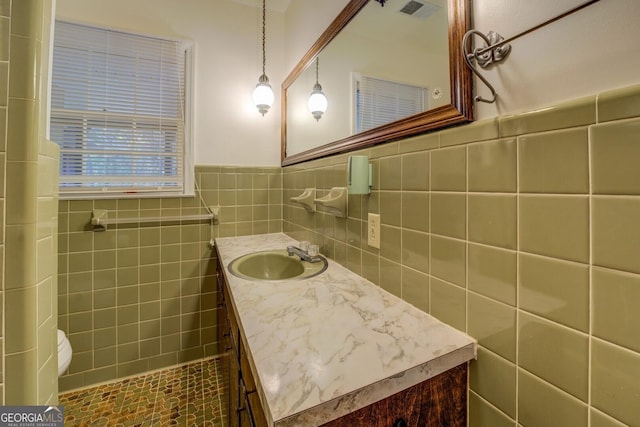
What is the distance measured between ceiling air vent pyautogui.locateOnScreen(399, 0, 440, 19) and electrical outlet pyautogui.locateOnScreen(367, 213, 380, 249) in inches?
25.9

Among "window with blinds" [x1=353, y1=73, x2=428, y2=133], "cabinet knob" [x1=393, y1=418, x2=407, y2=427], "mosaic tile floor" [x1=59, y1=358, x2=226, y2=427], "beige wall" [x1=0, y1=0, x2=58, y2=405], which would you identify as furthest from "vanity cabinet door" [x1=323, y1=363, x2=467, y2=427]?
"mosaic tile floor" [x1=59, y1=358, x2=226, y2=427]

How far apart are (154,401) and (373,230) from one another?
1.66 metres

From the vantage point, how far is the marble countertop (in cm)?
52

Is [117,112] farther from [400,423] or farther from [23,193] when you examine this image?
[400,423]

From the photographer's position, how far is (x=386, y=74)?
1021mm

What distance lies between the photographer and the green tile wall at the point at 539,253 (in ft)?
1.49

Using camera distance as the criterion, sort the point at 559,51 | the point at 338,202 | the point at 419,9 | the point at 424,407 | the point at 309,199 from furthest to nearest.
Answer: the point at 309,199 < the point at 338,202 < the point at 419,9 < the point at 424,407 < the point at 559,51

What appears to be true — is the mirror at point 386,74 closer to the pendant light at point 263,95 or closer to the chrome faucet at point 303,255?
the pendant light at point 263,95

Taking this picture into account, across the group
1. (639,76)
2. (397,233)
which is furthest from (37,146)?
(639,76)

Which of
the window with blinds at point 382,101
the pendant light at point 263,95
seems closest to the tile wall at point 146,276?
the pendant light at point 263,95

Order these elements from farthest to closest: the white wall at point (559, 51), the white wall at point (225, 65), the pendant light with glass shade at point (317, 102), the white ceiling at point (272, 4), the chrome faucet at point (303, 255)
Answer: the white ceiling at point (272, 4)
the white wall at point (225, 65)
the pendant light with glass shade at point (317, 102)
the chrome faucet at point (303, 255)
the white wall at point (559, 51)

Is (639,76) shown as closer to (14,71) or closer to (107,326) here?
(14,71)

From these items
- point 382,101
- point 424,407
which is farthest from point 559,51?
point 424,407

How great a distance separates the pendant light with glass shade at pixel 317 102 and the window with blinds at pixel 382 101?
0.31 metres
